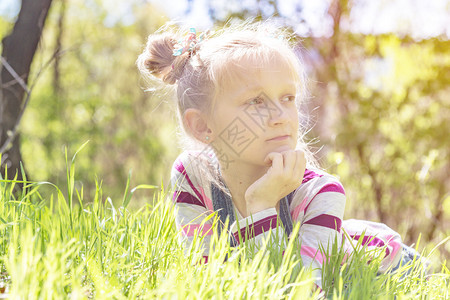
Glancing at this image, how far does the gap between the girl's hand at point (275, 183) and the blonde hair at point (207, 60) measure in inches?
17.3

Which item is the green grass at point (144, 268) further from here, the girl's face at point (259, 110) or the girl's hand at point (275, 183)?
the girl's face at point (259, 110)

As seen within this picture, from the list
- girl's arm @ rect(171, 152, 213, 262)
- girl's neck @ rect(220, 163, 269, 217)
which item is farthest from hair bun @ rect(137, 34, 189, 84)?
girl's neck @ rect(220, 163, 269, 217)

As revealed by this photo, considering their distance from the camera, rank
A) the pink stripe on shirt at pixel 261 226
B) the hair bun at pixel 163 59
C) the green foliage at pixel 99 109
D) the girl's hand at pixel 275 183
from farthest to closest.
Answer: the green foliage at pixel 99 109, the hair bun at pixel 163 59, the girl's hand at pixel 275 183, the pink stripe on shirt at pixel 261 226

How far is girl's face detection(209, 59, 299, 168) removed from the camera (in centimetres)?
211

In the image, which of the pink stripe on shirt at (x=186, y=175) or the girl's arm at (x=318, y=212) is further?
the pink stripe on shirt at (x=186, y=175)

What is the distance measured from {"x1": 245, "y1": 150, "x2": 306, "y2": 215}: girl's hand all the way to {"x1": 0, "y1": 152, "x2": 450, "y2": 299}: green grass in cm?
32

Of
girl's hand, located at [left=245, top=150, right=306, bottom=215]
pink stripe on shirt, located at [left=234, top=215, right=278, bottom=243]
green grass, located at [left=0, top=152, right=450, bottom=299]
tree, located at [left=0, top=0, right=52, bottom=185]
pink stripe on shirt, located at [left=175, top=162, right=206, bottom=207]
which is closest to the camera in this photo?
green grass, located at [left=0, top=152, right=450, bottom=299]

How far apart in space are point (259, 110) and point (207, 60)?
0.40 metres

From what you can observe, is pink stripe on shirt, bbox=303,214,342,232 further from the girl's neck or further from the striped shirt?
the girl's neck

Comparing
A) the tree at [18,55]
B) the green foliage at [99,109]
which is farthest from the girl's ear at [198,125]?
the green foliage at [99,109]

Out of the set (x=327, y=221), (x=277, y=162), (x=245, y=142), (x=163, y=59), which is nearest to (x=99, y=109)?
(x=163, y=59)

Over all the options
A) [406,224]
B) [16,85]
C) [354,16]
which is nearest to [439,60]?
[354,16]

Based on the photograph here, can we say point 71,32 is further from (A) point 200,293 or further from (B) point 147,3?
(A) point 200,293

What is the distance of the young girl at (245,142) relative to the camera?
2.04 metres
